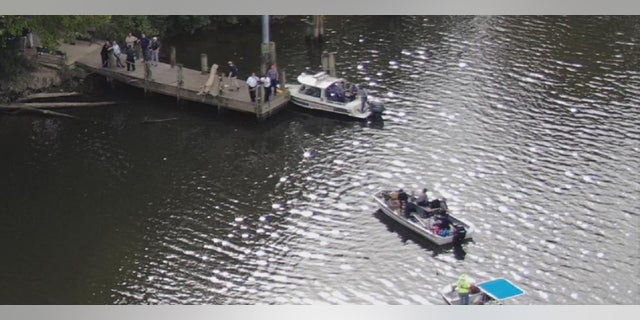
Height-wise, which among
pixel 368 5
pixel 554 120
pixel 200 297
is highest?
pixel 368 5

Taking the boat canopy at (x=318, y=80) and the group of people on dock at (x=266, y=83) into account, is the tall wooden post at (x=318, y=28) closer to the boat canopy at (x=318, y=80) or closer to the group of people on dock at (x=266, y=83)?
the boat canopy at (x=318, y=80)

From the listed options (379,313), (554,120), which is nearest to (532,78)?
(554,120)

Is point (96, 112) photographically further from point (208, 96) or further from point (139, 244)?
point (139, 244)

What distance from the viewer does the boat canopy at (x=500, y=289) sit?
1917cm

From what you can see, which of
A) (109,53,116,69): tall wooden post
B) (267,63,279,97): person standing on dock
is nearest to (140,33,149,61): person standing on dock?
(109,53,116,69): tall wooden post

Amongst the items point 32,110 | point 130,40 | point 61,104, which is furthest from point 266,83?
point 32,110

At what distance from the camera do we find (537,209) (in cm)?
2261

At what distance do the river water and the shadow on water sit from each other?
0.23 ft

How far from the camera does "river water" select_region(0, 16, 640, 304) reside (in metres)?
20.0

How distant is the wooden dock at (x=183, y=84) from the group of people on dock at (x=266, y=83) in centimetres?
17

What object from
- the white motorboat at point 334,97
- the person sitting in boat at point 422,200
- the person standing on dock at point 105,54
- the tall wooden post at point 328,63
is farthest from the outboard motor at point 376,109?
the person standing on dock at point 105,54

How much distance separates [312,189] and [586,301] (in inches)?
285

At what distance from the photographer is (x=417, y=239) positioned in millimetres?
21688

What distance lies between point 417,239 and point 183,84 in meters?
10.3
